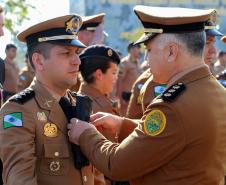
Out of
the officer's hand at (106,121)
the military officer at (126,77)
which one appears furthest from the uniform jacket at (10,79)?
the officer's hand at (106,121)

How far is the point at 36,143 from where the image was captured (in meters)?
3.42

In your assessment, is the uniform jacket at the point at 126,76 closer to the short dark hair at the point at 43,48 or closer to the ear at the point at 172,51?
the short dark hair at the point at 43,48

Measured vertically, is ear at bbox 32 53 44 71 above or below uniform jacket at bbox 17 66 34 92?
above

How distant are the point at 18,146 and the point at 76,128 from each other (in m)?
0.37

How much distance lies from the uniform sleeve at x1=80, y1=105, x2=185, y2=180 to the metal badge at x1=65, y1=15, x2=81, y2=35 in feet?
2.44

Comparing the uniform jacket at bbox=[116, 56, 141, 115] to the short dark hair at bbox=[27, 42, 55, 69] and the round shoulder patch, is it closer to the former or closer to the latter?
the short dark hair at bbox=[27, 42, 55, 69]

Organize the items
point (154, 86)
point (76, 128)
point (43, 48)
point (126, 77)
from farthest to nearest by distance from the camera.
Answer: point (126, 77), point (154, 86), point (43, 48), point (76, 128)

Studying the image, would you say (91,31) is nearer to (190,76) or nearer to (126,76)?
(190,76)

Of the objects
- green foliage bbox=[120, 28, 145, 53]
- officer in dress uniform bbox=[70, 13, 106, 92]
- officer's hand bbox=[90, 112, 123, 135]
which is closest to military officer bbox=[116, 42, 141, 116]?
officer in dress uniform bbox=[70, 13, 106, 92]

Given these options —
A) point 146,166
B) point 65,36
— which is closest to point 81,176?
point 146,166

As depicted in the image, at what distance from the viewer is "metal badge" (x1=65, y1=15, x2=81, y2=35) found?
3.68 m

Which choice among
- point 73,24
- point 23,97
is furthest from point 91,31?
point 23,97

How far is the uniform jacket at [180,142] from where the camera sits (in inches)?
122

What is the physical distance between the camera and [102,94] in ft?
16.0
